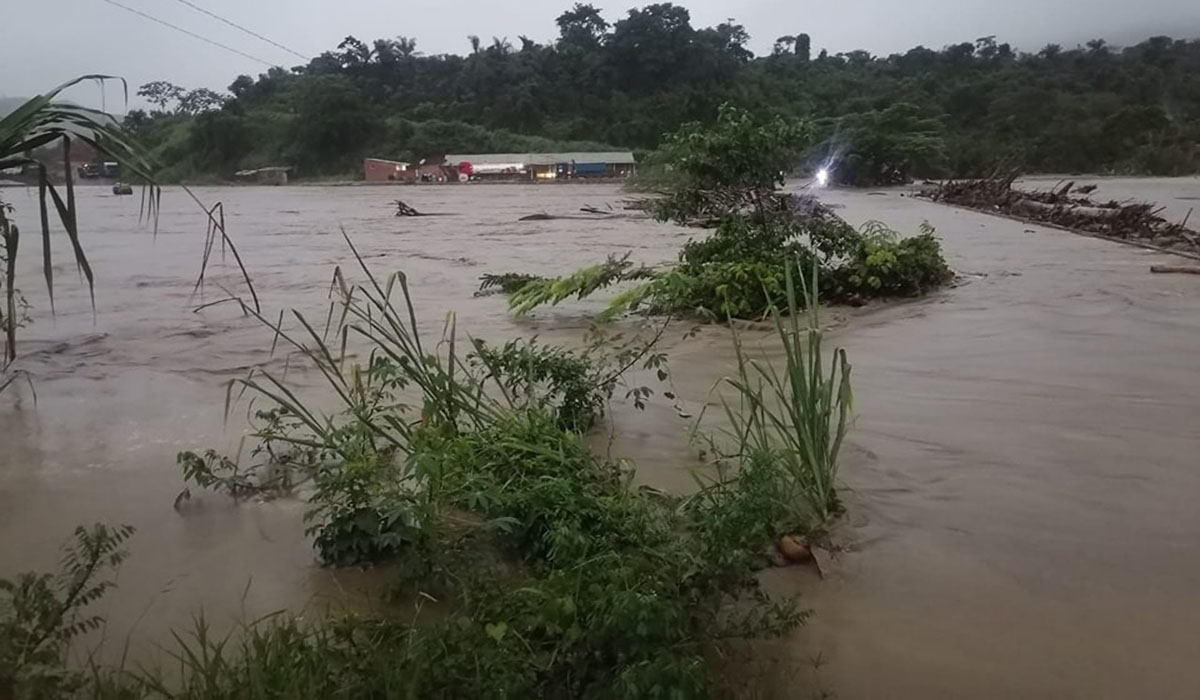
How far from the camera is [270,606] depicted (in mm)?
2926

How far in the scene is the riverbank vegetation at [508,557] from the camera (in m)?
2.11

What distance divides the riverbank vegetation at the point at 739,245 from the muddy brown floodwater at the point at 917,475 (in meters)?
0.32

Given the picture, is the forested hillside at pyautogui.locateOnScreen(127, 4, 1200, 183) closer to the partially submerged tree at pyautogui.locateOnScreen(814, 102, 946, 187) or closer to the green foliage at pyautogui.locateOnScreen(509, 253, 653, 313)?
the partially submerged tree at pyautogui.locateOnScreen(814, 102, 946, 187)

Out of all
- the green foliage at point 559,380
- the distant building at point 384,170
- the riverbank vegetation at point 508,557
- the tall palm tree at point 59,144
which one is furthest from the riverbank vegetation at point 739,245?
the distant building at point 384,170

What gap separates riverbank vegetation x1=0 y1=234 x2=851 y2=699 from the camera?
211 centimetres

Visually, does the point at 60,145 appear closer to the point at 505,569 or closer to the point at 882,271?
the point at 505,569

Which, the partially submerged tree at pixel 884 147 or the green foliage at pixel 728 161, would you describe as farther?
the partially submerged tree at pixel 884 147

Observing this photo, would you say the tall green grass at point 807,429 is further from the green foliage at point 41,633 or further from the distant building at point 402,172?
the distant building at point 402,172

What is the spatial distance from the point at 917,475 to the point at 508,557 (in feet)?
5.58

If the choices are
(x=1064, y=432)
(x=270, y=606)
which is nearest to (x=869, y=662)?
Result: (x=270, y=606)

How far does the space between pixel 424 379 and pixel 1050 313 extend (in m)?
5.53

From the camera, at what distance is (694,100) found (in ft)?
53.6

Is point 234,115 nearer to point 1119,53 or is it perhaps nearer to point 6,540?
point 6,540

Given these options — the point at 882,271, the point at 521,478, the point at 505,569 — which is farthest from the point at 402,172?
the point at 505,569
